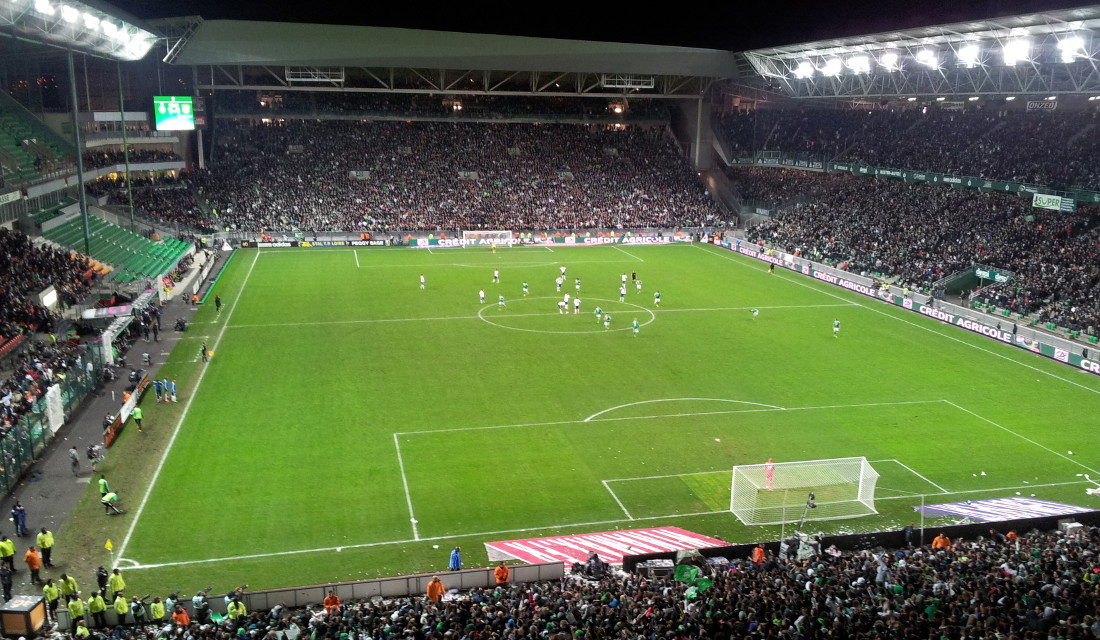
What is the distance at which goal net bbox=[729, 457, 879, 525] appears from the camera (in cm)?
2378

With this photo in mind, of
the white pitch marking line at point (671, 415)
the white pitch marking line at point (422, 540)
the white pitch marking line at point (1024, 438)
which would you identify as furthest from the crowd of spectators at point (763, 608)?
the white pitch marking line at point (671, 415)

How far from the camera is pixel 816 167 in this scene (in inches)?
2854

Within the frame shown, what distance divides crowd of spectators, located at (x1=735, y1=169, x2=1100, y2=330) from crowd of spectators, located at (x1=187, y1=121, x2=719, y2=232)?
12.5 metres

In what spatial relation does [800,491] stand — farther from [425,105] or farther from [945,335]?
[425,105]

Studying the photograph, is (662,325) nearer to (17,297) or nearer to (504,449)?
(504,449)

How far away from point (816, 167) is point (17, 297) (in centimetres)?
5881

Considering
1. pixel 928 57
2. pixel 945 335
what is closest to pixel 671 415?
pixel 945 335

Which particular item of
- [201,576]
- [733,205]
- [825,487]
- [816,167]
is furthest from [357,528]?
[733,205]

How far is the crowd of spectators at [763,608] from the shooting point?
45.8 ft

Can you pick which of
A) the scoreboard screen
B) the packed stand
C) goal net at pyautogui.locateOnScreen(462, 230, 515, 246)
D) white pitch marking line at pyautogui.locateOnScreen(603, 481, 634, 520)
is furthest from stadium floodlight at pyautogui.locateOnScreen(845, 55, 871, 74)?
the scoreboard screen

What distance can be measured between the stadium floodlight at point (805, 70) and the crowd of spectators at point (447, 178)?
17.7 metres

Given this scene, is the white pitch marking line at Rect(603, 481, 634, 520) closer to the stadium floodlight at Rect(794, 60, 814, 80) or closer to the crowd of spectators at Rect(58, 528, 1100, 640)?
the crowd of spectators at Rect(58, 528, 1100, 640)

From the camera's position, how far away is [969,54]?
50.0m

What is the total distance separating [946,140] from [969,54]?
1591cm
